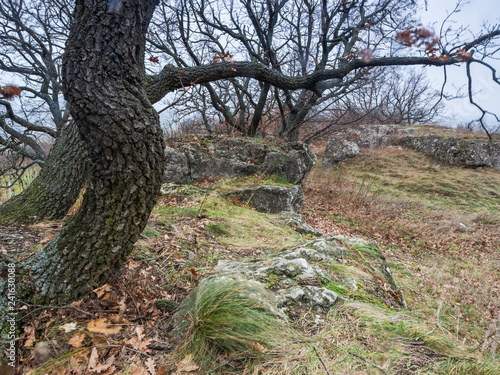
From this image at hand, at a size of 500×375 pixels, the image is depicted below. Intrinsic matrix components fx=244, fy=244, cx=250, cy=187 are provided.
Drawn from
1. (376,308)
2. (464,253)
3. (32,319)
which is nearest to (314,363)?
(376,308)

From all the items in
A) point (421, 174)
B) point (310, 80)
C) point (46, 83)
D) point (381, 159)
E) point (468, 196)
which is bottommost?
point (468, 196)

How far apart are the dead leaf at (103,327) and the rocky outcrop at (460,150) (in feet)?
51.8

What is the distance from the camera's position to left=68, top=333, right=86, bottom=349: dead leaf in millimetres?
1298

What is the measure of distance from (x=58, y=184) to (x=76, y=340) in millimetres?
2319

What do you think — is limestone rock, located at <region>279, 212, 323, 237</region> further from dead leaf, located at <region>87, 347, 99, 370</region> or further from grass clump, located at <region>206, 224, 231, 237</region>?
dead leaf, located at <region>87, 347, 99, 370</region>

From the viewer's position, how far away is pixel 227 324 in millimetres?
1401

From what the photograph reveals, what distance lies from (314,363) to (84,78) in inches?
80.1

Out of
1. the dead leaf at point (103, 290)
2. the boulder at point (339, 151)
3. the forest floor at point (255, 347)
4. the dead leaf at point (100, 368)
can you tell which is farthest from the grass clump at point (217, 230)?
the boulder at point (339, 151)

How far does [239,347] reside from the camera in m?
1.33

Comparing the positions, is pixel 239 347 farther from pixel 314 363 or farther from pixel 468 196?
pixel 468 196

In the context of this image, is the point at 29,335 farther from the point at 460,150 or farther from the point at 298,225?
the point at 460,150

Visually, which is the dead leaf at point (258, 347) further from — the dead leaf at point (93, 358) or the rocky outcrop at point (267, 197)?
the rocky outcrop at point (267, 197)

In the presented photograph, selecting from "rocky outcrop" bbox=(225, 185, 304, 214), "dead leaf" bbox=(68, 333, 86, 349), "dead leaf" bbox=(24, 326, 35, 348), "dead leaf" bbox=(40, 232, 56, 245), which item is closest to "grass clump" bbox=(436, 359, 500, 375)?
"dead leaf" bbox=(68, 333, 86, 349)

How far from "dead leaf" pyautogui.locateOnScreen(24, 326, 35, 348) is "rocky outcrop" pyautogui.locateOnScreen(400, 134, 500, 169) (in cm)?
1612
